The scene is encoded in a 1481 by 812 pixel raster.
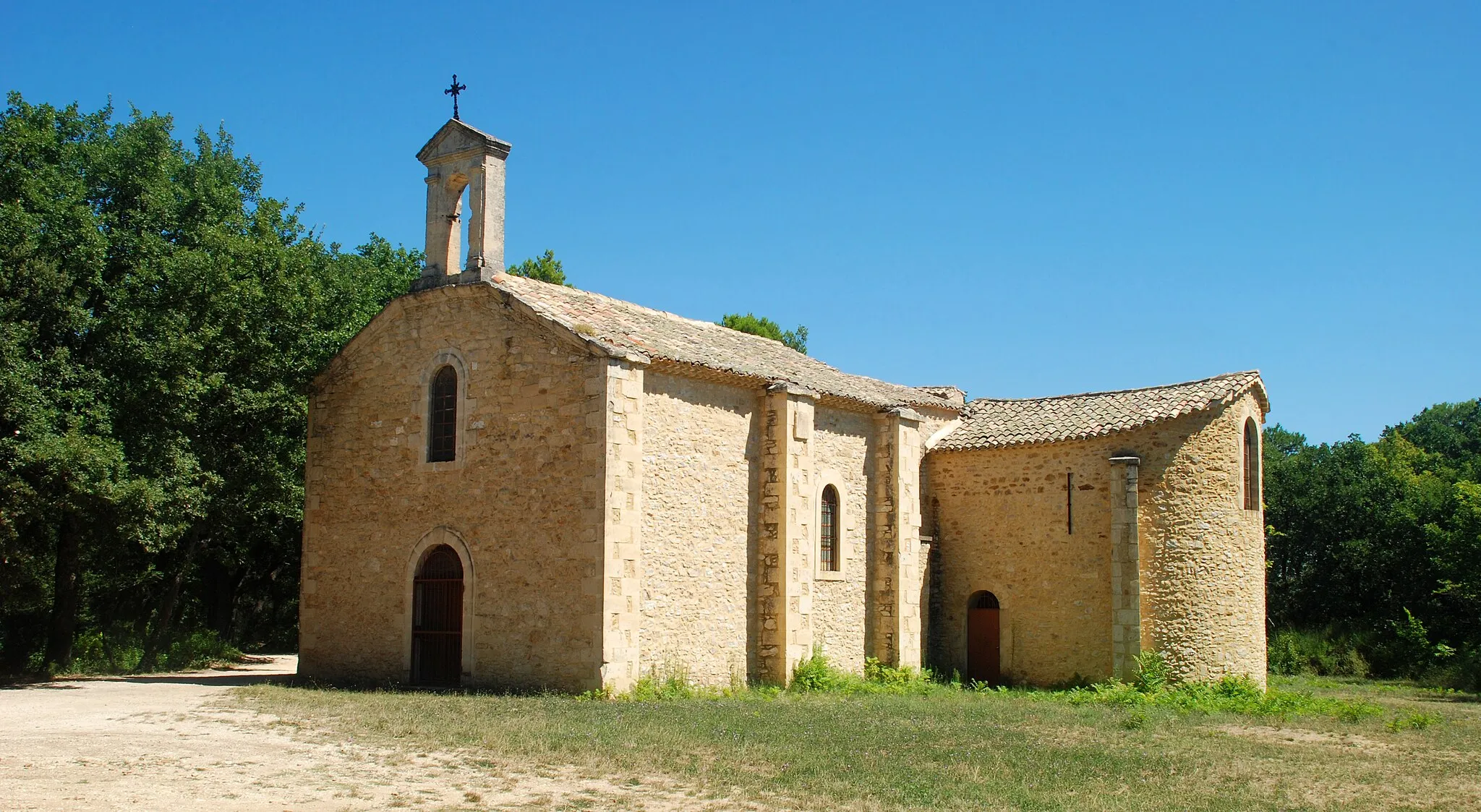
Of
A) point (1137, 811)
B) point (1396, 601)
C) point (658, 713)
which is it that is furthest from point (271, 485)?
point (1396, 601)

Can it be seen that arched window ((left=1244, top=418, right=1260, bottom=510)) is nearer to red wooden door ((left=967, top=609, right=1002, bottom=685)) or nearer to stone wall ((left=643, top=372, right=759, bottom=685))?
red wooden door ((left=967, top=609, right=1002, bottom=685))

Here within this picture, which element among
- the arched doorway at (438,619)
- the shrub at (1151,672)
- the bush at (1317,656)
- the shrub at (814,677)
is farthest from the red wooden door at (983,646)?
the bush at (1317,656)

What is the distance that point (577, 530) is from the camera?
725 inches

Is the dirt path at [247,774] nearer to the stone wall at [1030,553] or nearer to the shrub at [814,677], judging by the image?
the shrub at [814,677]

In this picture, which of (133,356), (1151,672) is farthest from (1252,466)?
(133,356)

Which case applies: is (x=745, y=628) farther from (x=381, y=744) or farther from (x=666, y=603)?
(x=381, y=744)

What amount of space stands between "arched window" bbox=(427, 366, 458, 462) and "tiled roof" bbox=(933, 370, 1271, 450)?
34.4 ft

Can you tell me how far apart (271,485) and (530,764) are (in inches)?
565

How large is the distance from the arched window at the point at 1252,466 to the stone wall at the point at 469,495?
13437mm

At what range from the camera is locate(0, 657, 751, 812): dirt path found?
10164 mm

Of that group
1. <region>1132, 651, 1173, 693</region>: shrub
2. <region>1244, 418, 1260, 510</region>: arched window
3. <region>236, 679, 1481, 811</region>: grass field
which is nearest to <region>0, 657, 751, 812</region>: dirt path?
<region>236, 679, 1481, 811</region>: grass field

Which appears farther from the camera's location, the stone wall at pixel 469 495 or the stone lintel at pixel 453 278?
the stone lintel at pixel 453 278

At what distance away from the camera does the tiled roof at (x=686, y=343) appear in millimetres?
19469

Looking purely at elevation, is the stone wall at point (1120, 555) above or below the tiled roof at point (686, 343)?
below
